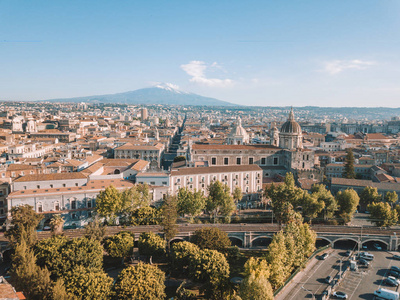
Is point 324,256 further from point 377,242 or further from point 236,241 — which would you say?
point 236,241

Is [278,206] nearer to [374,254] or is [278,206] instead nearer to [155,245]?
[374,254]

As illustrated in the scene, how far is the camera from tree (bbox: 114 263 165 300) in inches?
1107

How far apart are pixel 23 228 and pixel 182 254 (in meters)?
20.2

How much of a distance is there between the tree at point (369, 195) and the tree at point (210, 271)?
3923cm

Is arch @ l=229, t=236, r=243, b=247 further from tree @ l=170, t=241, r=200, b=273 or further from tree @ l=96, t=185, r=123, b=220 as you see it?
tree @ l=96, t=185, r=123, b=220

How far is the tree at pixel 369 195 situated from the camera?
58.1 metres

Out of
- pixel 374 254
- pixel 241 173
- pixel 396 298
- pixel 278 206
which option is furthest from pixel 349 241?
pixel 241 173

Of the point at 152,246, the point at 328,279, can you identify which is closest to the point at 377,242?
the point at 328,279

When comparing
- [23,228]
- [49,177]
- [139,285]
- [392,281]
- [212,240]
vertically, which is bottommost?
[392,281]

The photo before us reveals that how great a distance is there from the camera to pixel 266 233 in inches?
1799

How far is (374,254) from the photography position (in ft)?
145

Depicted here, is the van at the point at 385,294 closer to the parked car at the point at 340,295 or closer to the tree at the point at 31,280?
the parked car at the point at 340,295

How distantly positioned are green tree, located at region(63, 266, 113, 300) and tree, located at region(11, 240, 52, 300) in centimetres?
194

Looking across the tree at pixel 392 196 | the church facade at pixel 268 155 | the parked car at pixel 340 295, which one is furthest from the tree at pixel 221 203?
the tree at pixel 392 196
